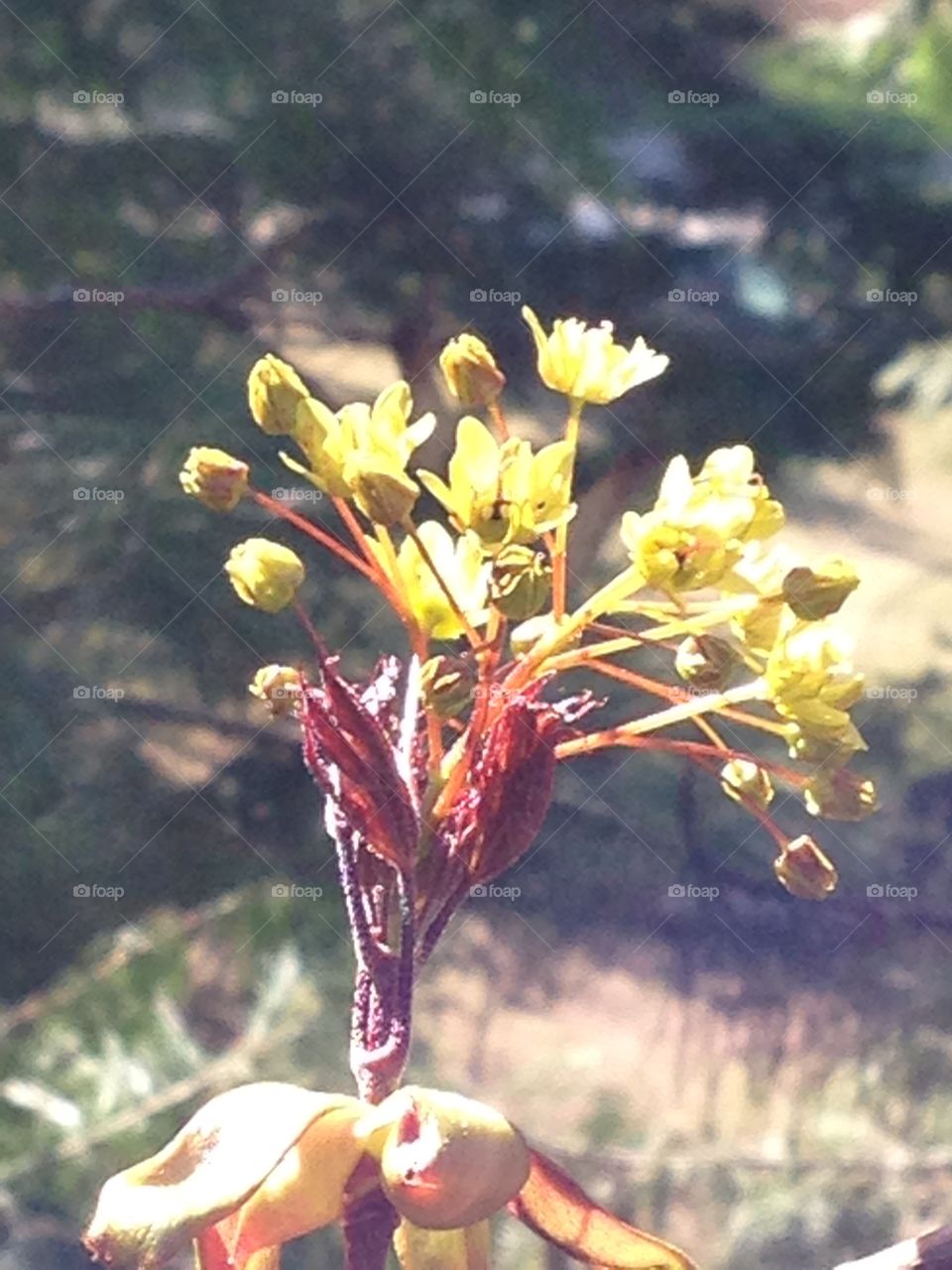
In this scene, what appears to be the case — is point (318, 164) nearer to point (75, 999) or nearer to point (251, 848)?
point (251, 848)

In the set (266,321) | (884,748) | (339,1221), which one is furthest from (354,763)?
(884,748)
